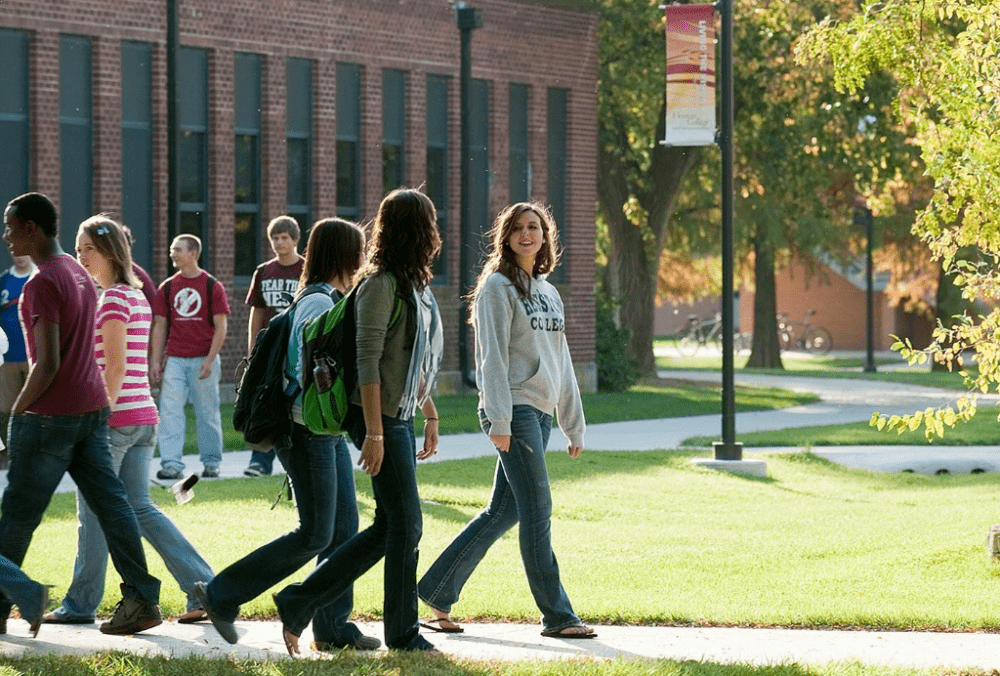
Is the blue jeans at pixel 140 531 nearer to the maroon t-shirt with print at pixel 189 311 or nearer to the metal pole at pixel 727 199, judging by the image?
the maroon t-shirt with print at pixel 189 311

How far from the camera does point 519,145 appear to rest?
2791cm

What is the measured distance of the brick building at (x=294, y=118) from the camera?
71.7 feet

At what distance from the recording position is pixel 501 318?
7238mm

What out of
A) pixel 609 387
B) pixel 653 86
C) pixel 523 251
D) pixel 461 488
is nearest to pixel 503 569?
pixel 523 251

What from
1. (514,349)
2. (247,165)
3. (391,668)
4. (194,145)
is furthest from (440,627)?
(247,165)

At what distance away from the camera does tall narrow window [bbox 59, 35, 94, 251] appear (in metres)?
A: 21.8

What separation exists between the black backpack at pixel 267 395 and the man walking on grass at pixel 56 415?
31.8 inches

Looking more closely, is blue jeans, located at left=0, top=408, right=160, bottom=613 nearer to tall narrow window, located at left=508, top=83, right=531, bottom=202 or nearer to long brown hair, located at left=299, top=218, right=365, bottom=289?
long brown hair, located at left=299, top=218, right=365, bottom=289

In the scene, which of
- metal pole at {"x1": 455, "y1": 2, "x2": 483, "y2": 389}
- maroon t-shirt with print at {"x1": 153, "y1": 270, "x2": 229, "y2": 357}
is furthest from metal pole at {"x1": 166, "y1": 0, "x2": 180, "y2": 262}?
metal pole at {"x1": 455, "y1": 2, "x2": 483, "y2": 389}

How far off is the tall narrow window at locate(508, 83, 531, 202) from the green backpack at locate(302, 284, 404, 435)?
21.1 meters

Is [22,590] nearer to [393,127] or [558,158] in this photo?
[393,127]

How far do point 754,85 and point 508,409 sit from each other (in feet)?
79.0

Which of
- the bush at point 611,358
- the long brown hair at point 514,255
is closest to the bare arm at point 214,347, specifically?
the long brown hair at point 514,255

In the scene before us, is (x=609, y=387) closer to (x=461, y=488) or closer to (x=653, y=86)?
(x=653, y=86)
